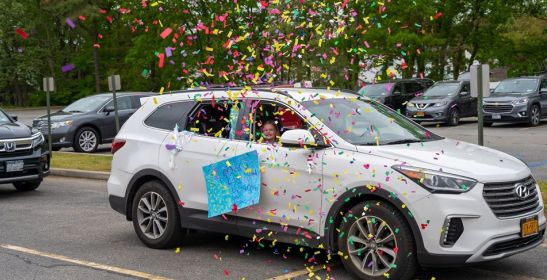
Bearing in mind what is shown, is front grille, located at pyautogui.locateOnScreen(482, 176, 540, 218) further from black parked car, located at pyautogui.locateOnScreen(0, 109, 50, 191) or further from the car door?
black parked car, located at pyautogui.locateOnScreen(0, 109, 50, 191)

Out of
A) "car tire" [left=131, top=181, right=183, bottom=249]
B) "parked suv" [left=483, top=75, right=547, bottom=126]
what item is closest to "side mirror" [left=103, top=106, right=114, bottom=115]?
"car tire" [left=131, top=181, right=183, bottom=249]

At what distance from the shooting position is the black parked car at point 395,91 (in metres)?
27.7

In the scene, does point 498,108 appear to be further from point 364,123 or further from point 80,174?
point 364,123

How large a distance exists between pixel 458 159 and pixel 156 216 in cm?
339

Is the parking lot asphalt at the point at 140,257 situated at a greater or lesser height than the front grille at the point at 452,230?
lesser

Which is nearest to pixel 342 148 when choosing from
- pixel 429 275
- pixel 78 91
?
pixel 429 275

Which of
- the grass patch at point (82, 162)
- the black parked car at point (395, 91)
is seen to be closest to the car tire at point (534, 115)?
the black parked car at point (395, 91)

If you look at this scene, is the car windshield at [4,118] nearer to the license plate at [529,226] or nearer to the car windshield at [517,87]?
the license plate at [529,226]

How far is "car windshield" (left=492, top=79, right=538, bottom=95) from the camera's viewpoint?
942 inches

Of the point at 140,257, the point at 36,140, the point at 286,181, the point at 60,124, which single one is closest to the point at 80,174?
the point at 36,140

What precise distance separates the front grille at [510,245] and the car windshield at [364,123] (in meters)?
1.31

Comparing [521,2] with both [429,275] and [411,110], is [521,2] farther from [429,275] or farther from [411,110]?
[429,275]

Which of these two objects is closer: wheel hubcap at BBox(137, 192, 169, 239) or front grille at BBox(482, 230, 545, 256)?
front grille at BBox(482, 230, 545, 256)

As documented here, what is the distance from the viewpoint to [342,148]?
5.86 metres
